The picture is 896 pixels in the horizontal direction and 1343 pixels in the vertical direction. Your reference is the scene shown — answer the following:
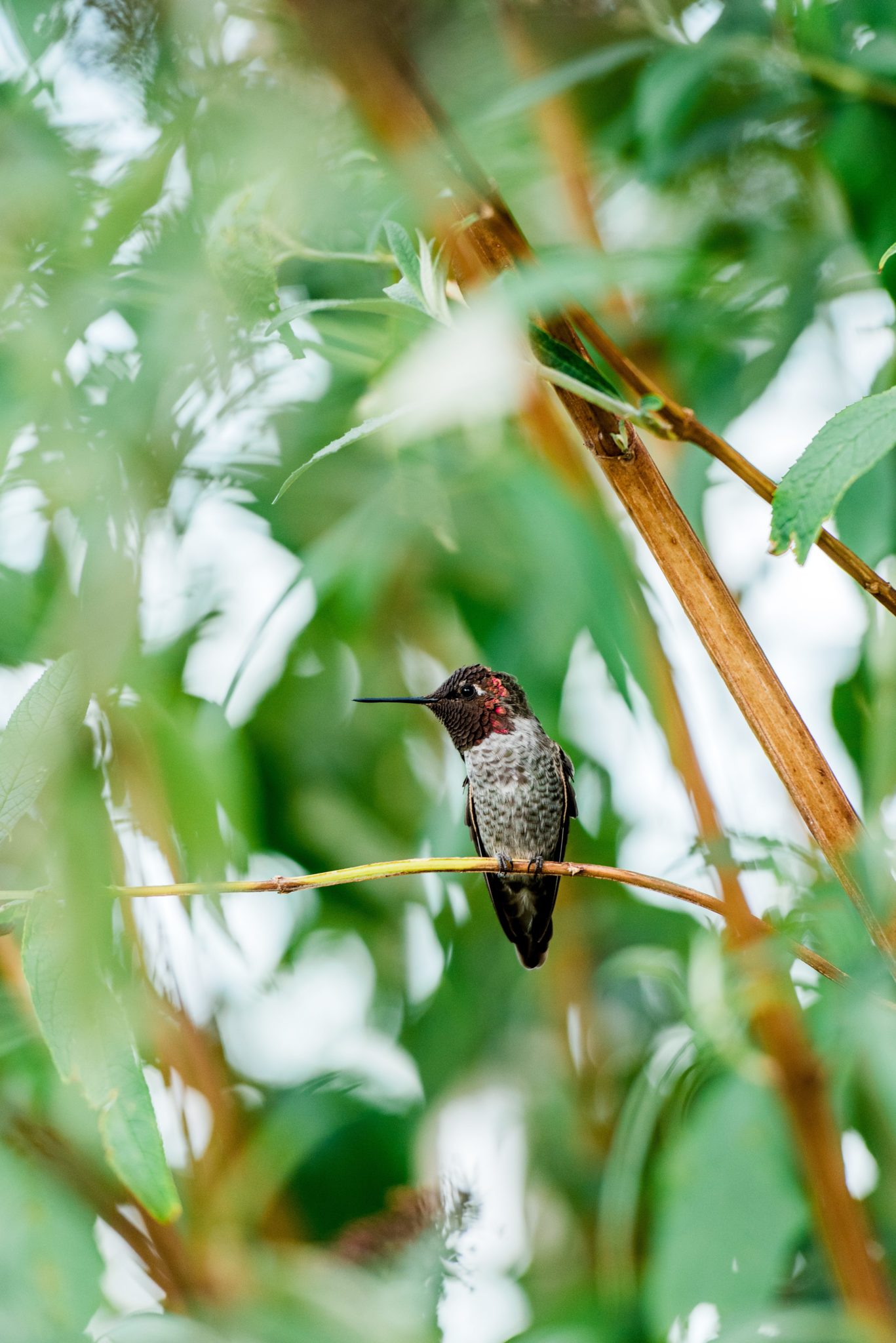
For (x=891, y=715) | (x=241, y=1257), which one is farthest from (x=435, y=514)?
(x=241, y=1257)

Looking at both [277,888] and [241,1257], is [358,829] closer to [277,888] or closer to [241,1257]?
[241,1257]

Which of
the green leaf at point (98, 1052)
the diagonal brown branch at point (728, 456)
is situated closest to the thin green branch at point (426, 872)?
the green leaf at point (98, 1052)

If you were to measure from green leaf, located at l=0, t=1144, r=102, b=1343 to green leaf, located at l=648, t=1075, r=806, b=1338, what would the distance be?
56cm

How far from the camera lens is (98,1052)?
67 cm

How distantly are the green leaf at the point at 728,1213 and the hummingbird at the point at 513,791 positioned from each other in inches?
14.1

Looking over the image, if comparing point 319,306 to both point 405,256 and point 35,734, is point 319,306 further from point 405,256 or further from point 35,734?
point 35,734

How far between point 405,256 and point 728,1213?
2.72ft

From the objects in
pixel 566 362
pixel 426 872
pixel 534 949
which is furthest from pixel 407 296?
pixel 534 949

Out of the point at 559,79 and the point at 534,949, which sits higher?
the point at 559,79

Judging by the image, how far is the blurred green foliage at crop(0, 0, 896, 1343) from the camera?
2.84 ft

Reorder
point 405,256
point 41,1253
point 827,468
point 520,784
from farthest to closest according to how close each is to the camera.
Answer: point 520,784 → point 41,1253 → point 405,256 → point 827,468

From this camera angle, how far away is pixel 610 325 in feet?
4.91

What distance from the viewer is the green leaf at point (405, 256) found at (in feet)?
2.02

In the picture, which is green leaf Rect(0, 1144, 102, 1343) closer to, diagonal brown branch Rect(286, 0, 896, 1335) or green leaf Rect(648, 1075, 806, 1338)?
green leaf Rect(648, 1075, 806, 1338)
